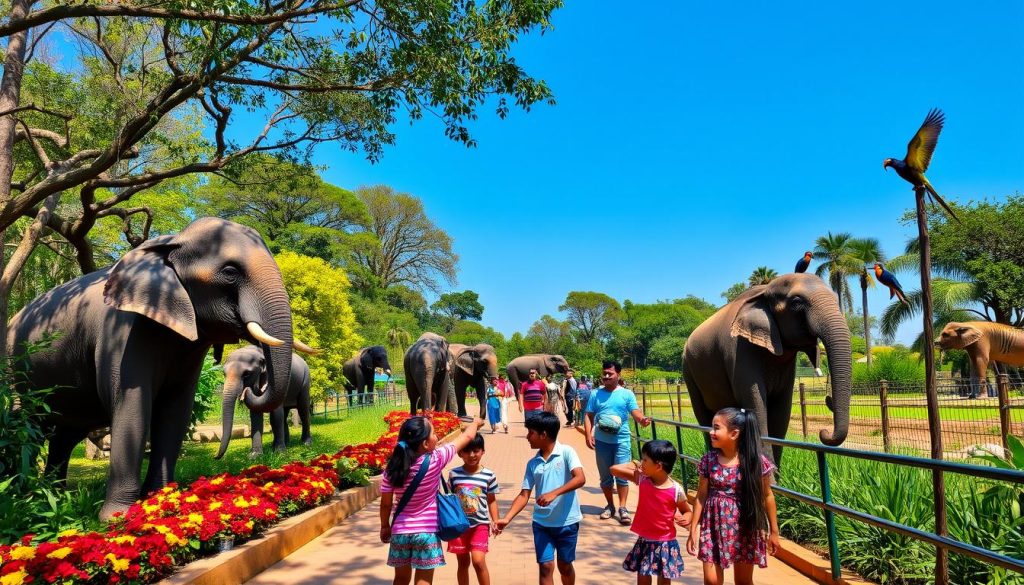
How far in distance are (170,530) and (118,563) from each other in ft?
1.90

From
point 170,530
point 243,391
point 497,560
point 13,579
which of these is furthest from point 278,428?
point 13,579

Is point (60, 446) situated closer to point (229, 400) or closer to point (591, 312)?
point (229, 400)

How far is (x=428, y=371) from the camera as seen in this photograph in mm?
16328

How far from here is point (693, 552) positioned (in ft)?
12.2

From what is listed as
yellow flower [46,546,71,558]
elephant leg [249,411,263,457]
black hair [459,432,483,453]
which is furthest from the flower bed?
elephant leg [249,411,263,457]

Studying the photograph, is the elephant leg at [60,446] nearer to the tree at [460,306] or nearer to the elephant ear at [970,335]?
the elephant ear at [970,335]

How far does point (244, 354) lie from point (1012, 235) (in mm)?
35977

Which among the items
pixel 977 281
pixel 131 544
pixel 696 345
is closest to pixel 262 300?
pixel 131 544

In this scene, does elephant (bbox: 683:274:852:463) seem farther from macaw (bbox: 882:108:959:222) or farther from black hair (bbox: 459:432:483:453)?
black hair (bbox: 459:432:483:453)

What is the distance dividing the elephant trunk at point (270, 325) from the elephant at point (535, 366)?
22.1 metres

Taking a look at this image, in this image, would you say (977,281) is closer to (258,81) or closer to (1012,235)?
(1012,235)

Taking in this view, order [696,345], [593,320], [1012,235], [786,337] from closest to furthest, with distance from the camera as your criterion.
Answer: [786,337] < [696,345] < [1012,235] < [593,320]

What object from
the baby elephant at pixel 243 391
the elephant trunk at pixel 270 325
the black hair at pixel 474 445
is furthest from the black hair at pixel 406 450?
the baby elephant at pixel 243 391

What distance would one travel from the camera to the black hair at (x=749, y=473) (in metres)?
3.65
